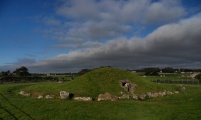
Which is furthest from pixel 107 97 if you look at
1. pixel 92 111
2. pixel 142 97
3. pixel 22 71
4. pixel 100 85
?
pixel 22 71

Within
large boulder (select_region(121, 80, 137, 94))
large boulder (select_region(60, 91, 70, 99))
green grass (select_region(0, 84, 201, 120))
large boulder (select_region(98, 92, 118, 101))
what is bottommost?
green grass (select_region(0, 84, 201, 120))

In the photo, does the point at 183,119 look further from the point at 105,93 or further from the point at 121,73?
the point at 121,73

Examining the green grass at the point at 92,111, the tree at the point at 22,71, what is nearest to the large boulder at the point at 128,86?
the green grass at the point at 92,111

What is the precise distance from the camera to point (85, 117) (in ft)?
109

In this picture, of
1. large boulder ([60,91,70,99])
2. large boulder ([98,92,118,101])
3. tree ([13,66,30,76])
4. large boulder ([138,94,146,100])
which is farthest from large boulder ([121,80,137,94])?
tree ([13,66,30,76])

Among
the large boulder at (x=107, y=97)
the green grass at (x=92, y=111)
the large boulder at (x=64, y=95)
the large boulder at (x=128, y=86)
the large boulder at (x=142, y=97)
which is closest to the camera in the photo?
the green grass at (x=92, y=111)

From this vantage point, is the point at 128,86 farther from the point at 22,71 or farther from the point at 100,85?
the point at 22,71

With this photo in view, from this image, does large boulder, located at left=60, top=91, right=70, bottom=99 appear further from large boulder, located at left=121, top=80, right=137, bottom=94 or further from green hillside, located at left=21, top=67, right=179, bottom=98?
large boulder, located at left=121, top=80, right=137, bottom=94

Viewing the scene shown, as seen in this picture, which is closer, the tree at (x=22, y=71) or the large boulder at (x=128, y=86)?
the large boulder at (x=128, y=86)

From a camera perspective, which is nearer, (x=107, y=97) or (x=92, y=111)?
(x=92, y=111)

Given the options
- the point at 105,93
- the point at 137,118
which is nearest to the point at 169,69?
the point at 105,93

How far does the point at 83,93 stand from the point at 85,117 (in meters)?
15.1

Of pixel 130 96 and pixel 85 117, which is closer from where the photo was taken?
pixel 85 117

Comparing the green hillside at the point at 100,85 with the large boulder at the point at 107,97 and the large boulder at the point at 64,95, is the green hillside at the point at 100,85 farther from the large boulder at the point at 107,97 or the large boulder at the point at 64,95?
the large boulder at the point at 64,95
